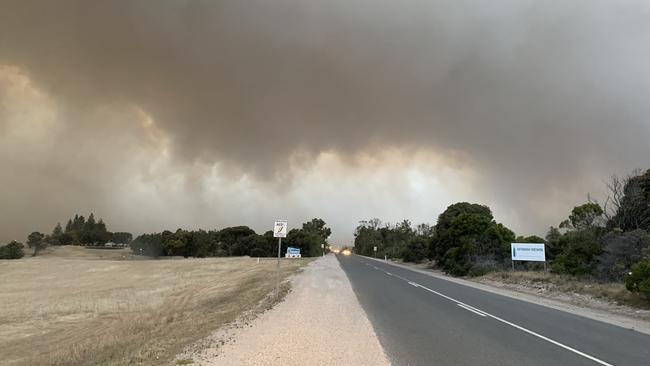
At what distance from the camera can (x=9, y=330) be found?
22.4 meters

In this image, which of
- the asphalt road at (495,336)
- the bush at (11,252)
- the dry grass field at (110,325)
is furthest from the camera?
the bush at (11,252)

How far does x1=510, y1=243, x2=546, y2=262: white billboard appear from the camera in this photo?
1497 inches

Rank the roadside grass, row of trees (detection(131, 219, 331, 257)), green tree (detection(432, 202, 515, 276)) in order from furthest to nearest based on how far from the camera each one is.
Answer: row of trees (detection(131, 219, 331, 257))
green tree (detection(432, 202, 515, 276))
the roadside grass

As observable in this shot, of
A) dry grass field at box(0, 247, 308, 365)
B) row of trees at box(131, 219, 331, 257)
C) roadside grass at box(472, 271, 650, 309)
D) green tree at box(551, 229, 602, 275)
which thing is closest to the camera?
dry grass field at box(0, 247, 308, 365)

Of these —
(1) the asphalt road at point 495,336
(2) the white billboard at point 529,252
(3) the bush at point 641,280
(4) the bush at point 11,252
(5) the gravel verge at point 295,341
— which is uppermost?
(2) the white billboard at point 529,252

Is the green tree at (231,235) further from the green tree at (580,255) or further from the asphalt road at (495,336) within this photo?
the asphalt road at (495,336)

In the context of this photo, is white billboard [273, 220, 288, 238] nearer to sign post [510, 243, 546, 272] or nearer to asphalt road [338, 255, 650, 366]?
asphalt road [338, 255, 650, 366]

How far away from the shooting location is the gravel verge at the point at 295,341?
29.1 feet

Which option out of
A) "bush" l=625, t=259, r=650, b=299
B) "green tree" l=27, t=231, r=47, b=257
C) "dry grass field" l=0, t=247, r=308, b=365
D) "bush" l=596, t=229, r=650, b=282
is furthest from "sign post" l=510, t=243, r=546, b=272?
"green tree" l=27, t=231, r=47, b=257

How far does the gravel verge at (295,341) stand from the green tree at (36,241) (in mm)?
166864

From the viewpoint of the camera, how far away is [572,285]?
89.8 feet

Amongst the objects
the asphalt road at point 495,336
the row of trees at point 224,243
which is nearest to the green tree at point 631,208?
the asphalt road at point 495,336

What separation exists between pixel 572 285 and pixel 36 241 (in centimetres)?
17083

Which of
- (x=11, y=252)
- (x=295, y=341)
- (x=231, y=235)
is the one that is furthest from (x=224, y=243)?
(x=295, y=341)
